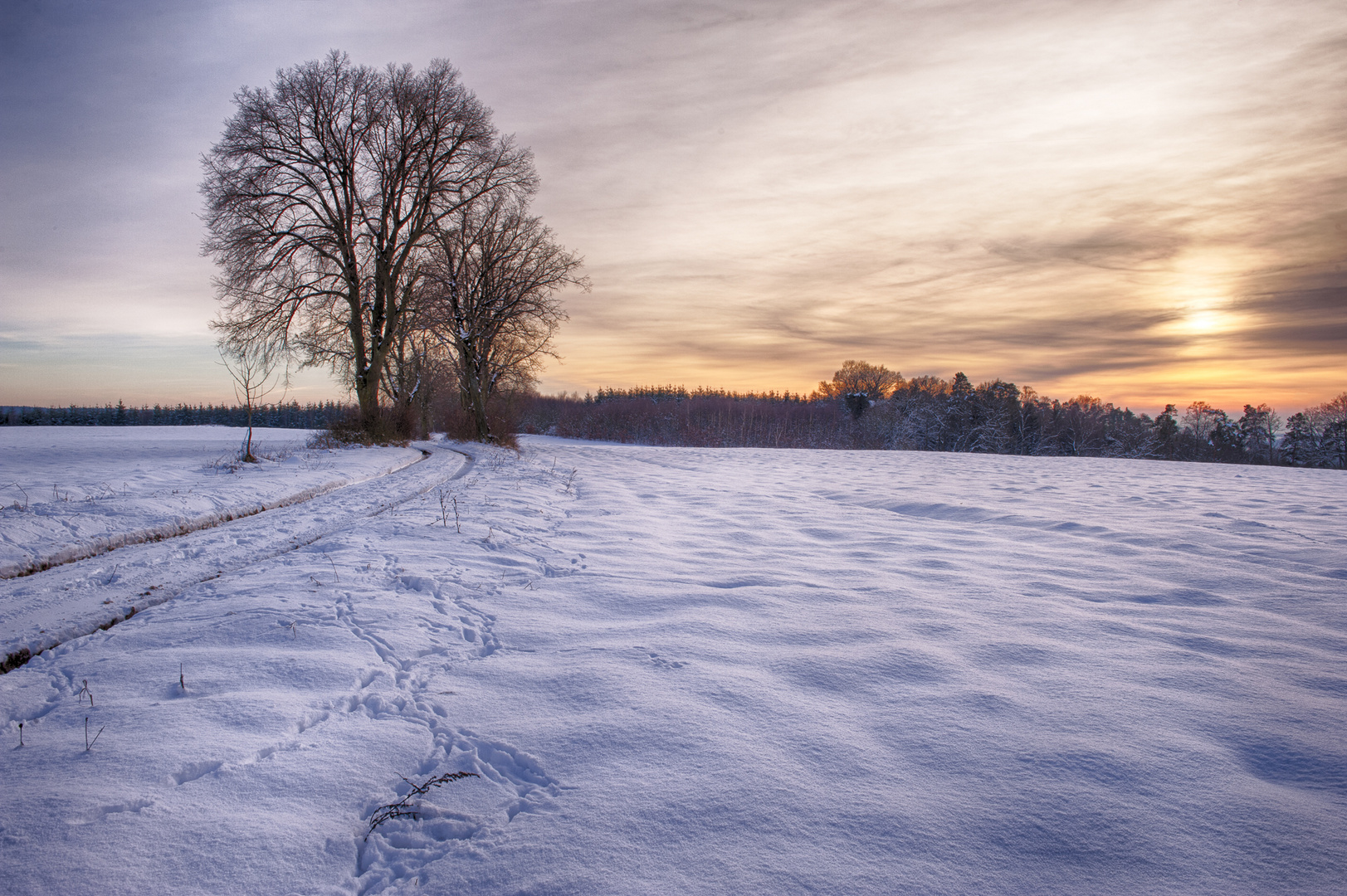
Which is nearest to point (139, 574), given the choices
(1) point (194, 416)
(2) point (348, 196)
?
A: (2) point (348, 196)

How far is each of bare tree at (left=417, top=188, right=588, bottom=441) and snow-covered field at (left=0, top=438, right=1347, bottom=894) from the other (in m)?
19.0

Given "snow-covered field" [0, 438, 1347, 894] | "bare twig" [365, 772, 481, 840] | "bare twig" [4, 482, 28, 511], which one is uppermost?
"bare twig" [4, 482, 28, 511]

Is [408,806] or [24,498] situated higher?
[24,498]

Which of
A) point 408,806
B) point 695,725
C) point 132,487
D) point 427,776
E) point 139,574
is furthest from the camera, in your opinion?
point 132,487

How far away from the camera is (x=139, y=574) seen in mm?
5016

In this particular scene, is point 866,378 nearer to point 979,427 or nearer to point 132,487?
point 979,427

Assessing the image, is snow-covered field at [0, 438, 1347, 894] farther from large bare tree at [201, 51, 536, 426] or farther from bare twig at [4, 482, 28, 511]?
large bare tree at [201, 51, 536, 426]

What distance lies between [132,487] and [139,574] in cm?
582

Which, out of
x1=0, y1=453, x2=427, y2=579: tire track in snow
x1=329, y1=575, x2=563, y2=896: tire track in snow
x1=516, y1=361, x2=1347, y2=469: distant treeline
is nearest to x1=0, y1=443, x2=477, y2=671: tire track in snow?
x1=0, y1=453, x2=427, y2=579: tire track in snow

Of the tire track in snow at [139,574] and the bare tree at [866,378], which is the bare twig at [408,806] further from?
the bare tree at [866,378]

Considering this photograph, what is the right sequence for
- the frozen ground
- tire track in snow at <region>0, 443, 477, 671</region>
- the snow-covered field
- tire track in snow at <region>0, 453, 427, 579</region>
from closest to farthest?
the snow-covered field < tire track in snow at <region>0, 443, 477, 671</region> < tire track in snow at <region>0, 453, 427, 579</region> < the frozen ground

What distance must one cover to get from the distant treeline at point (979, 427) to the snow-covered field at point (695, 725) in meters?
36.7

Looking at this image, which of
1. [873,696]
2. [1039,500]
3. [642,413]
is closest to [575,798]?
[873,696]

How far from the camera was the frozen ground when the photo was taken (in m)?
6.08
